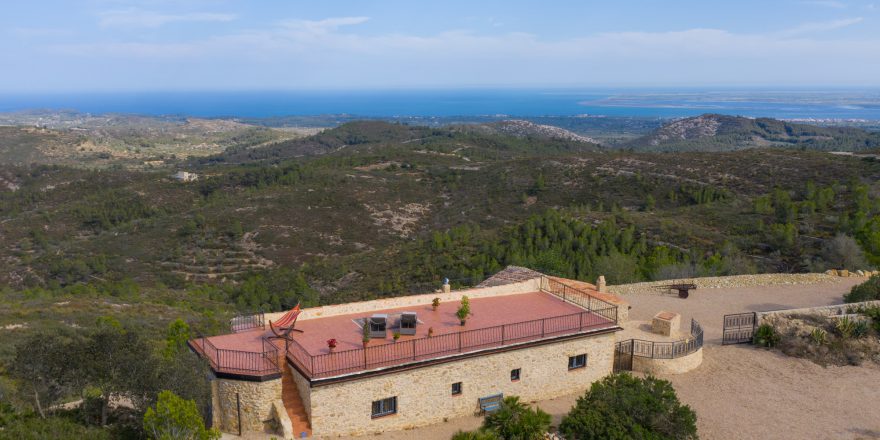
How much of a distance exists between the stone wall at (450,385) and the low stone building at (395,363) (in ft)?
0.08

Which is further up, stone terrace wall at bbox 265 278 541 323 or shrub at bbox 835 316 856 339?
stone terrace wall at bbox 265 278 541 323

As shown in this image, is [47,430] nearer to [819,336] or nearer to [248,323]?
[248,323]

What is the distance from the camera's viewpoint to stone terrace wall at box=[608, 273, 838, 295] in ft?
84.6

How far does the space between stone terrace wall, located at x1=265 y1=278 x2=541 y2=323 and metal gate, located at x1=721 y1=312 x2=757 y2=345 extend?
254 inches

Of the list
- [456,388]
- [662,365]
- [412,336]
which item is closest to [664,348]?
[662,365]

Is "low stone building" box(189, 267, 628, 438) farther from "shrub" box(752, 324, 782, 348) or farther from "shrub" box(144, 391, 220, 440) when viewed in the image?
"shrub" box(752, 324, 782, 348)

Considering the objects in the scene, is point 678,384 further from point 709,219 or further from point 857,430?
point 709,219

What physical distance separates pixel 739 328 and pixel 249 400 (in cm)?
1569

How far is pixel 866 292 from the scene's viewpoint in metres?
21.8

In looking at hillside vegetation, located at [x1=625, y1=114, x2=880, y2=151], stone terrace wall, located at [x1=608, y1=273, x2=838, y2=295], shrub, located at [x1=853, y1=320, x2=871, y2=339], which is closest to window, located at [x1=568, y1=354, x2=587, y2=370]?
shrub, located at [x1=853, y1=320, x2=871, y2=339]

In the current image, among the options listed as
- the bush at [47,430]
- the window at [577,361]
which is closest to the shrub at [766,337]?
the window at [577,361]

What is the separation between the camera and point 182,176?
79.8m

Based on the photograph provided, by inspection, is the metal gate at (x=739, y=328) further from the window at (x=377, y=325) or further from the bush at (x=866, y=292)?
the window at (x=377, y=325)

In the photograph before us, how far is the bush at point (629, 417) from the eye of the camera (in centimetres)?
1218
